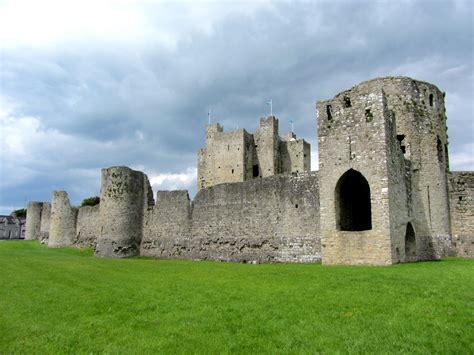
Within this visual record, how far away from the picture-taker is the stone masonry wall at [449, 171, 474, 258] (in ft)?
66.2

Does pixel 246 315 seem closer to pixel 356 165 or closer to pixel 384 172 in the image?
pixel 384 172

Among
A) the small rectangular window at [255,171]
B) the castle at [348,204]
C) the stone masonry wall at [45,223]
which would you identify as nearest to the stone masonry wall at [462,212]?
the castle at [348,204]

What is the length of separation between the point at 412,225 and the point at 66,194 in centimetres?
3204

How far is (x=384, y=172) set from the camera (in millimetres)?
16953

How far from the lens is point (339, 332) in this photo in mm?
6660

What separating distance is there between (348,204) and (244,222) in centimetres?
568

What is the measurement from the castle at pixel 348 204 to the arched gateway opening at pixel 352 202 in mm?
51

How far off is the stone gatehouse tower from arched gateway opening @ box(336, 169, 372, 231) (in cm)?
4

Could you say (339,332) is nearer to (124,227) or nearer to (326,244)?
A: (326,244)

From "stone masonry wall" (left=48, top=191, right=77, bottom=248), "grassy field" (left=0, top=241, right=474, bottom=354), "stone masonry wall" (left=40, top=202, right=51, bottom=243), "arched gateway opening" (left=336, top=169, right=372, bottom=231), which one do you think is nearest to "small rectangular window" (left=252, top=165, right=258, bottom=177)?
"stone masonry wall" (left=48, top=191, right=77, bottom=248)

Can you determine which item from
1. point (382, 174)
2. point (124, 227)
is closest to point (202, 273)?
point (382, 174)

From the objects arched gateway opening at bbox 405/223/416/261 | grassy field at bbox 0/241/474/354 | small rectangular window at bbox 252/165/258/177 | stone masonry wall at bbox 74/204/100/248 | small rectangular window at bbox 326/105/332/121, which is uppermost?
small rectangular window at bbox 252/165/258/177

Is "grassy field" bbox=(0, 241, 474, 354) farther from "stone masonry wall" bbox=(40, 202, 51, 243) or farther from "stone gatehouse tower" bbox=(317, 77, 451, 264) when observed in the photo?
"stone masonry wall" bbox=(40, 202, 51, 243)

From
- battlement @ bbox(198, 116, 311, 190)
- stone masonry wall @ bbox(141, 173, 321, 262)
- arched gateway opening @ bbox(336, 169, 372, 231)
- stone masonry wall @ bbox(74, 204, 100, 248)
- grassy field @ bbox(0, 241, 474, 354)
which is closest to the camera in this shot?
grassy field @ bbox(0, 241, 474, 354)
